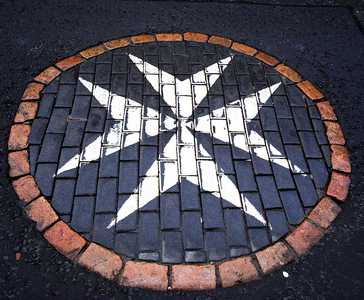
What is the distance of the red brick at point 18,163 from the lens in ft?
9.20

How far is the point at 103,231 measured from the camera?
99.9 inches

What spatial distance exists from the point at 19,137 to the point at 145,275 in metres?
1.55

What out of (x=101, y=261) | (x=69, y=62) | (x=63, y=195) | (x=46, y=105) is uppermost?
(x=69, y=62)

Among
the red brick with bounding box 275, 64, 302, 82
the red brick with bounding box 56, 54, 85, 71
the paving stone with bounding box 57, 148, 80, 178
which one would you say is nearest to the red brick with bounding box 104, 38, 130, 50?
the red brick with bounding box 56, 54, 85, 71

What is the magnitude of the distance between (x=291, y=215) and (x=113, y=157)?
1423 mm

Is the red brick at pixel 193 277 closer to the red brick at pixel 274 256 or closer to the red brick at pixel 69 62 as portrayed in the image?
the red brick at pixel 274 256

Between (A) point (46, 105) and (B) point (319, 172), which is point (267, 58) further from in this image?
(A) point (46, 105)

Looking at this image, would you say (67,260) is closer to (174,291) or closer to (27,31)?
(174,291)

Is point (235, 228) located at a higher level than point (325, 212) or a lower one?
lower

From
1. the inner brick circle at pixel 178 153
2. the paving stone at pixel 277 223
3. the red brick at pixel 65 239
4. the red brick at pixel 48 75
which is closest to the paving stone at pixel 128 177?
the inner brick circle at pixel 178 153

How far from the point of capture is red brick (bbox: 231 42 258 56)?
3.86 m

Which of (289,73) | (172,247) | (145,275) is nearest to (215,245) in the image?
(172,247)

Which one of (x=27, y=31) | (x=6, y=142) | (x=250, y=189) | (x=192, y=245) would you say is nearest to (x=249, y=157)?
(x=250, y=189)

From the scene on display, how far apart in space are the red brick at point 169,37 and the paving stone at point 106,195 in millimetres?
1813
